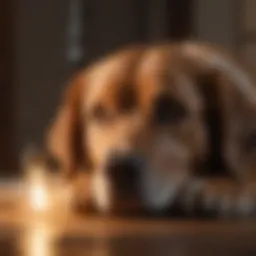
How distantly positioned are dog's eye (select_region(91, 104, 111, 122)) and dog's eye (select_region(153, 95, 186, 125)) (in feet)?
0.23

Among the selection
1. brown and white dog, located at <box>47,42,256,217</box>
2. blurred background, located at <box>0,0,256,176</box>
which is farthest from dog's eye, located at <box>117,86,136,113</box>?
blurred background, located at <box>0,0,256,176</box>

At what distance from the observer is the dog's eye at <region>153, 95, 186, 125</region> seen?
0.98 metres

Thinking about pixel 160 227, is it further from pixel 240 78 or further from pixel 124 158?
pixel 240 78

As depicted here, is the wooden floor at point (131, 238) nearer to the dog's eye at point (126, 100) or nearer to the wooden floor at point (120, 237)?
the wooden floor at point (120, 237)

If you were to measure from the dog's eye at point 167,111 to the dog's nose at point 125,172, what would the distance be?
8 centimetres

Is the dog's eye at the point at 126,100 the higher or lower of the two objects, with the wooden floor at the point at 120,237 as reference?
higher

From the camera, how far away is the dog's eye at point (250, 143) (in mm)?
990

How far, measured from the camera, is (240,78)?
3.34 feet

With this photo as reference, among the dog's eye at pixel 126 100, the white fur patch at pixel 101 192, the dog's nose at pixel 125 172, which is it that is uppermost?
the dog's eye at pixel 126 100

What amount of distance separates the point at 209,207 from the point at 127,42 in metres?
0.56

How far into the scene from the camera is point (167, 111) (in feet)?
3.22

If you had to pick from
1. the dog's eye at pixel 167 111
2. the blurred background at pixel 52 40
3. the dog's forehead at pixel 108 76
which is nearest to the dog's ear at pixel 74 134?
the dog's forehead at pixel 108 76

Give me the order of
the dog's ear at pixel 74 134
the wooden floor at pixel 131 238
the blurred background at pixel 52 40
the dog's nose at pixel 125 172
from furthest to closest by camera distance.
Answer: the blurred background at pixel 52 40 → the dog's ear at pixel 74 134 → the dog's nose at pixel 125 172 → the wooden floor at pixel 131 238

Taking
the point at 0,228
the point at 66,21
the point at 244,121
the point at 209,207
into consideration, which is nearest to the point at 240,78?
the point at 244,121
